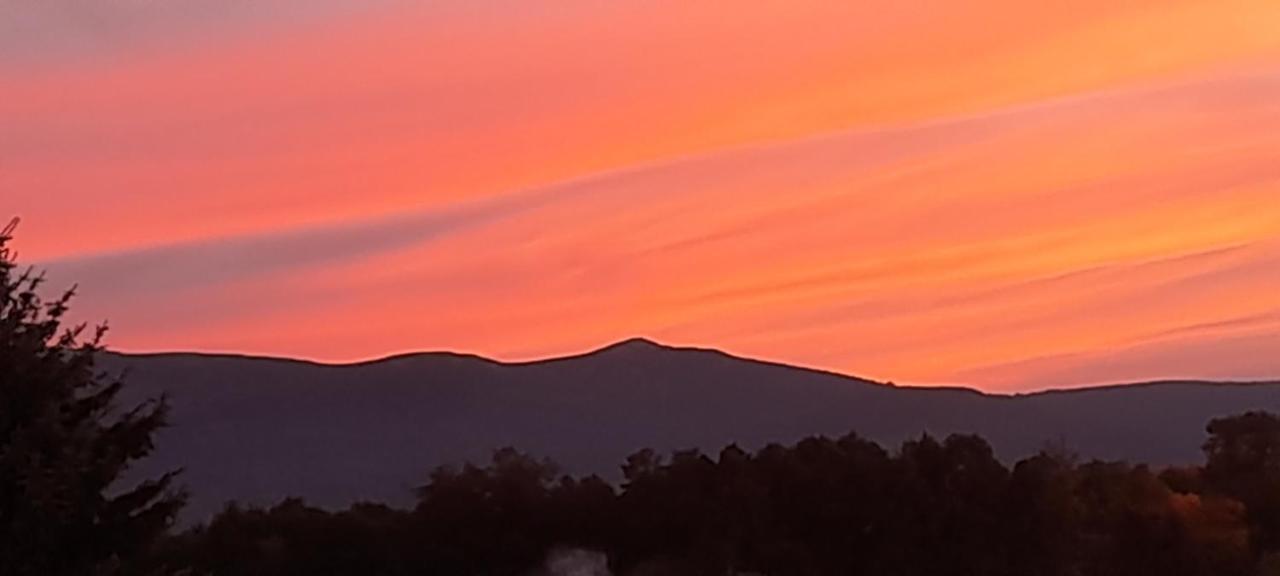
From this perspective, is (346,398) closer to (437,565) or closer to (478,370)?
(478,370)

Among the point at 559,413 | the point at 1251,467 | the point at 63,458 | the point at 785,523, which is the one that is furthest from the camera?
the point at 559,413

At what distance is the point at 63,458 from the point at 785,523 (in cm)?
3687

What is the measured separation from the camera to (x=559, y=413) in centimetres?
15788

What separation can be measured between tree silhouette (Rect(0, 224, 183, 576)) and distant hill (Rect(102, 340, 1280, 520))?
108 m

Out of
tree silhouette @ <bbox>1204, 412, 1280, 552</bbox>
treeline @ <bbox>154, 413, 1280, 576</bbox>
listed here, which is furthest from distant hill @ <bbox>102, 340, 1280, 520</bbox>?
treeline @ <bbox>154, 413, 1280, 576</bbox>

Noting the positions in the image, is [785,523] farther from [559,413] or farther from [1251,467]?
[559,413]

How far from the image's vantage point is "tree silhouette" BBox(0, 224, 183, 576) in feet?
65.4

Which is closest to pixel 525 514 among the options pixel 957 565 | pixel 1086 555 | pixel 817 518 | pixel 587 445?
pixel 817 518

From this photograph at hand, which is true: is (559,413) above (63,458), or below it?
above

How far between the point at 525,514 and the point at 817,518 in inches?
299

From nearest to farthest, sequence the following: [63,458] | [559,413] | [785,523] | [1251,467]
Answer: [63,458], [785,523], [1251,467], [559,413]

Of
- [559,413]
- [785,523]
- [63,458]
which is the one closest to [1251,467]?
[785,523]

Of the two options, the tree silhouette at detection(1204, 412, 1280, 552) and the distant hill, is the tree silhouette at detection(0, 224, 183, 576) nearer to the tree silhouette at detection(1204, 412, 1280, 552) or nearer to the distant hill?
the tree silhouette at detection(1204, 412, 1280, 552)

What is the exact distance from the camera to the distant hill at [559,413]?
469 feet
